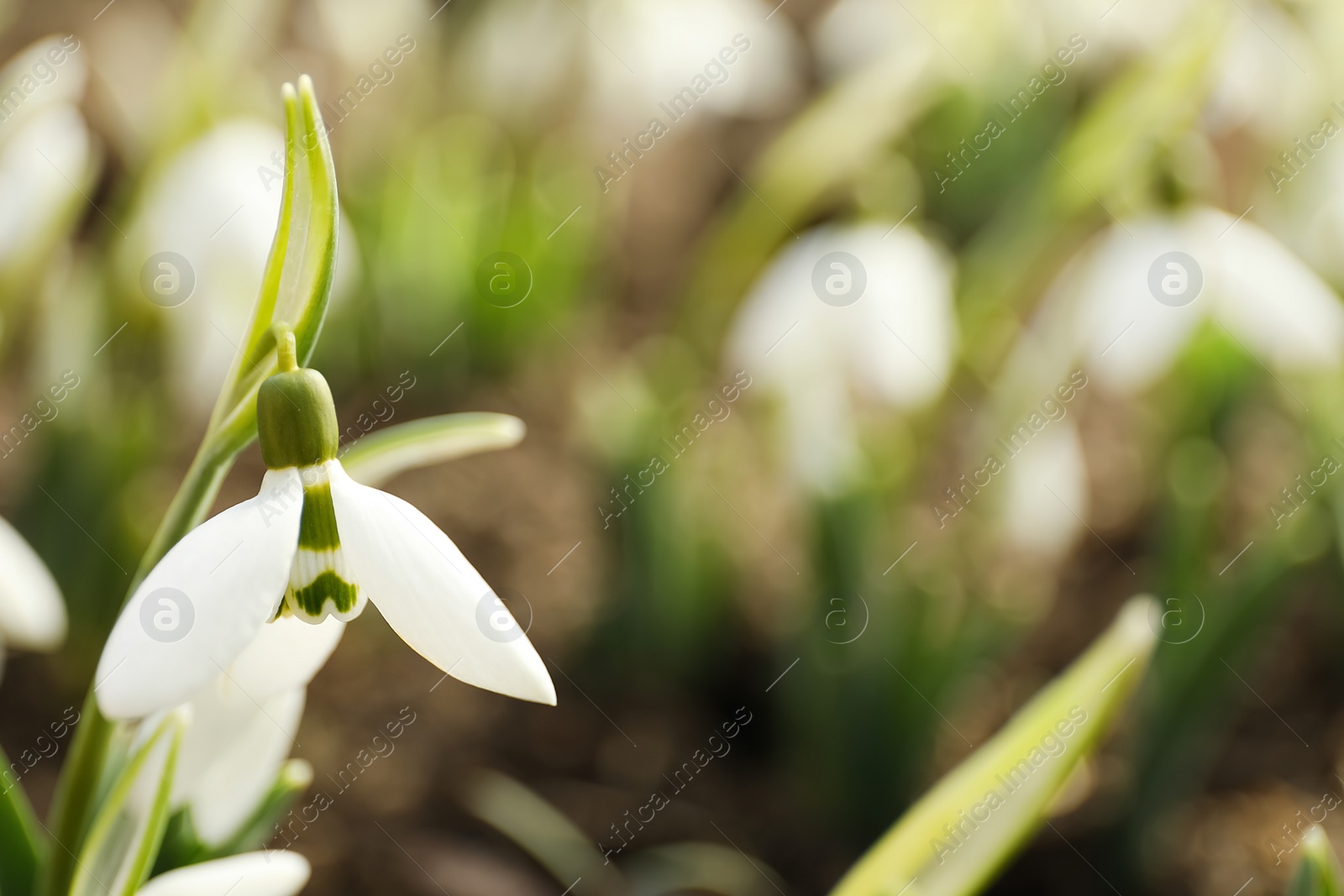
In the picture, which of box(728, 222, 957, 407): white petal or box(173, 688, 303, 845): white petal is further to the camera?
box(728, 222, 957, 407): white petal

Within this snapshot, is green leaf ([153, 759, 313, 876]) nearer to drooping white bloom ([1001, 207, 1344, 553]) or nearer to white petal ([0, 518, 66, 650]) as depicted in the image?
white petal ([0, 518, 66, 650])

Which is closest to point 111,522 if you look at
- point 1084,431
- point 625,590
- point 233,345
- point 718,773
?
point 233,345

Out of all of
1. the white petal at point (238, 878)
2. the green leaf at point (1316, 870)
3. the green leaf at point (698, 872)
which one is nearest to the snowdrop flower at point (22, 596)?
the white petal at point (238, 878)

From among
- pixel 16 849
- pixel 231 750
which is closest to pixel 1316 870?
pixel 231 750

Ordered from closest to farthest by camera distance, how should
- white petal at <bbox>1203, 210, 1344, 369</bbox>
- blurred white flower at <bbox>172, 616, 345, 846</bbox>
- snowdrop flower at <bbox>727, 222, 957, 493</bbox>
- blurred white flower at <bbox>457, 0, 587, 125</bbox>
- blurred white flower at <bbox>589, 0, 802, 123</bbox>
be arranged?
blurred white flower at <bbox>172, 616, 345, 846</bbox>
white petal at <bbox>1203, 210, 1344, 369</bbox>
snowdrop flower at <bbox>727, 222, 957, 493</bbox>
blurred white flower at <bbox>589, 0, 802, 123</bbox>
blurred white flower at <bbox>457, 0, 587, 125</bbox>

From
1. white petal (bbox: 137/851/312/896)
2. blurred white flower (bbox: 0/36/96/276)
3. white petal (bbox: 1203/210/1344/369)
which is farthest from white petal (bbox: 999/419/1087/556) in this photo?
blurred white flower (bbox: 0/36/96/276)

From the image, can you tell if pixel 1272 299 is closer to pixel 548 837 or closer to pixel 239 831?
pixel 548 837

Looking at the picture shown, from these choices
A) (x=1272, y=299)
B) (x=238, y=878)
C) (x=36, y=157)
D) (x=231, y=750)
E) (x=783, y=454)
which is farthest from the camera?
(x=783, y=454)
